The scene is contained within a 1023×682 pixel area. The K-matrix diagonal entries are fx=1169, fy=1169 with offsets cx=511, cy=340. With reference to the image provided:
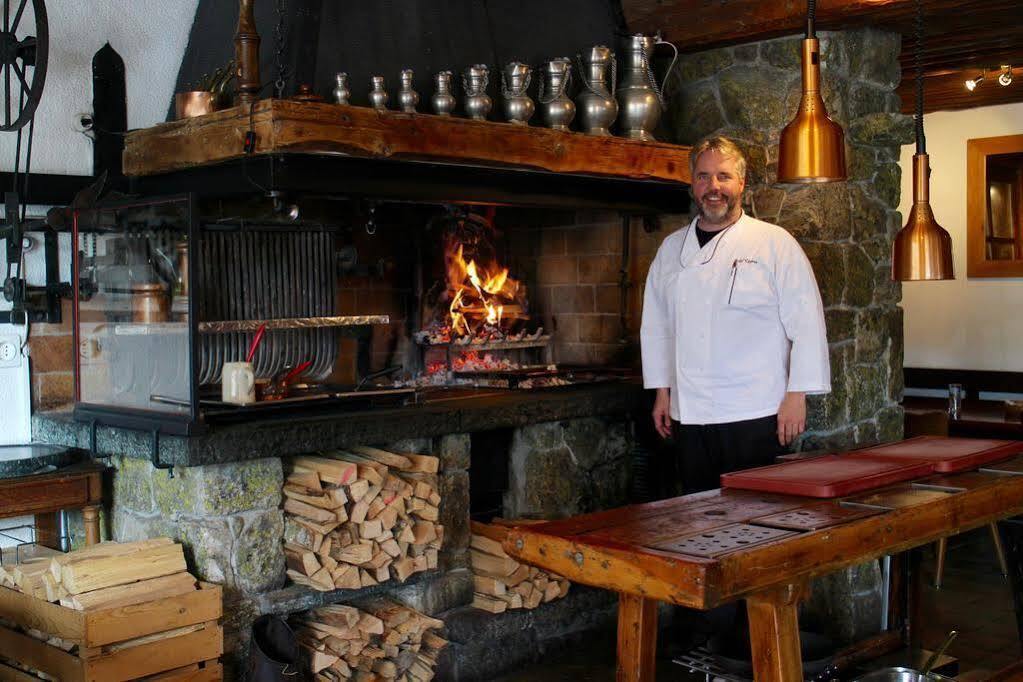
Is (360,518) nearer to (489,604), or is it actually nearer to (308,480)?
(308,480)

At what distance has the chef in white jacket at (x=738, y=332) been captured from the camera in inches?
188

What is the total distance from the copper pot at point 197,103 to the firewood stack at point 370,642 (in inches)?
80.4

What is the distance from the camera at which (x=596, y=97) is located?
17.7ft

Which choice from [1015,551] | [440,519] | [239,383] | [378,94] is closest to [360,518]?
[440,519]

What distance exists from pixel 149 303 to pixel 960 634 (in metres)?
3.83

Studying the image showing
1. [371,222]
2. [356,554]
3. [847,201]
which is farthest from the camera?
[371,222]

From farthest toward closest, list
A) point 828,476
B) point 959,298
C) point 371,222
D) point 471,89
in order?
point 959,298 < point 371,222 < point 471,89 < point 828,476

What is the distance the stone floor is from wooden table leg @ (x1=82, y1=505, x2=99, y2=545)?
1.72m

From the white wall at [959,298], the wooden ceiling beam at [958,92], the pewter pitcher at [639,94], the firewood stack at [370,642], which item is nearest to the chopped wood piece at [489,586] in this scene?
the firewood stack at [370,642]

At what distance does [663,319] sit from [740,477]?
154cm

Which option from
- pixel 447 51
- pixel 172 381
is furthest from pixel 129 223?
pixel 447 51

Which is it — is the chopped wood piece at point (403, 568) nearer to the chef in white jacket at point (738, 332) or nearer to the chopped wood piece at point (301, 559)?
the chopped wood piece at point (301, 559)

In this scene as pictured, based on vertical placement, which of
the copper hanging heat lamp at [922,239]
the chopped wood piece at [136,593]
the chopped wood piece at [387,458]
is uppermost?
the copper hanging heat lamp at [922,239]

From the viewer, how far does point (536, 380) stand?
5520 mm
